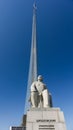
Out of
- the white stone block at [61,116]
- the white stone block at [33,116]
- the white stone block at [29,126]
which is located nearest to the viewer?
the white stone block at [29,126]

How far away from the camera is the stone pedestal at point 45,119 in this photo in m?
12.9

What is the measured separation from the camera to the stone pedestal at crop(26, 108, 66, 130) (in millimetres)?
12875

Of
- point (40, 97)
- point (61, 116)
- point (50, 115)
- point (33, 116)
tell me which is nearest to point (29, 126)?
point (33, 116)

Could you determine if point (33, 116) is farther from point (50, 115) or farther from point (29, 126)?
point (50, 115)

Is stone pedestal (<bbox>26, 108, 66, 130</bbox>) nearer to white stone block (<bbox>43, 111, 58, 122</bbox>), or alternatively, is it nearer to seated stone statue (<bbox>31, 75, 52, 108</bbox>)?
white stone block (<bbox>43, 111, 58, 122</bbox>)

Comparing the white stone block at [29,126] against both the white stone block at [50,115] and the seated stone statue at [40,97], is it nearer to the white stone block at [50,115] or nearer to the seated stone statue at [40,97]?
the white stone block at [50,115]

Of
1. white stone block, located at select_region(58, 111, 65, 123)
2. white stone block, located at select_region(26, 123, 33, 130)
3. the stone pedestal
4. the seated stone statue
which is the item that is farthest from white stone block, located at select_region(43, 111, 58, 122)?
white stone block, located at select_region(26, 123, 33, 130)

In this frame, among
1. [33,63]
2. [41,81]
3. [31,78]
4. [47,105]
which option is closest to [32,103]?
[47,105]

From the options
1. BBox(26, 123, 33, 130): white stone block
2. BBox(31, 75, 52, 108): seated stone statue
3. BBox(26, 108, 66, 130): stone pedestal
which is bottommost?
BBox(26, 123, 33, 130): white stone block

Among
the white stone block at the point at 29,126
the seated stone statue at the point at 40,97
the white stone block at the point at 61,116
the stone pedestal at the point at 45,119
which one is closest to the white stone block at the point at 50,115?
the stone pedestal at the point at 45,119

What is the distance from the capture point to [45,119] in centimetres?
1324

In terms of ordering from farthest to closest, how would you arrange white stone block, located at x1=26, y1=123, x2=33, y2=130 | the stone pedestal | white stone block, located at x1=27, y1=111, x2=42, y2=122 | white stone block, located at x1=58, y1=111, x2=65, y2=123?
1. white stone block, located at x1=58, y1=111, x2=65, y2=123
2. white stone block, located at x1=27, y1=111, x2=42, y2=122
3. the stone pedestal
4. white stone block, located at x1=26, y1=123, x2=33, y2=130

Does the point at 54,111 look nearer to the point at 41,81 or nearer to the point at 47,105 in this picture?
the point at 47,105

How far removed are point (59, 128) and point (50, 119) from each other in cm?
77
